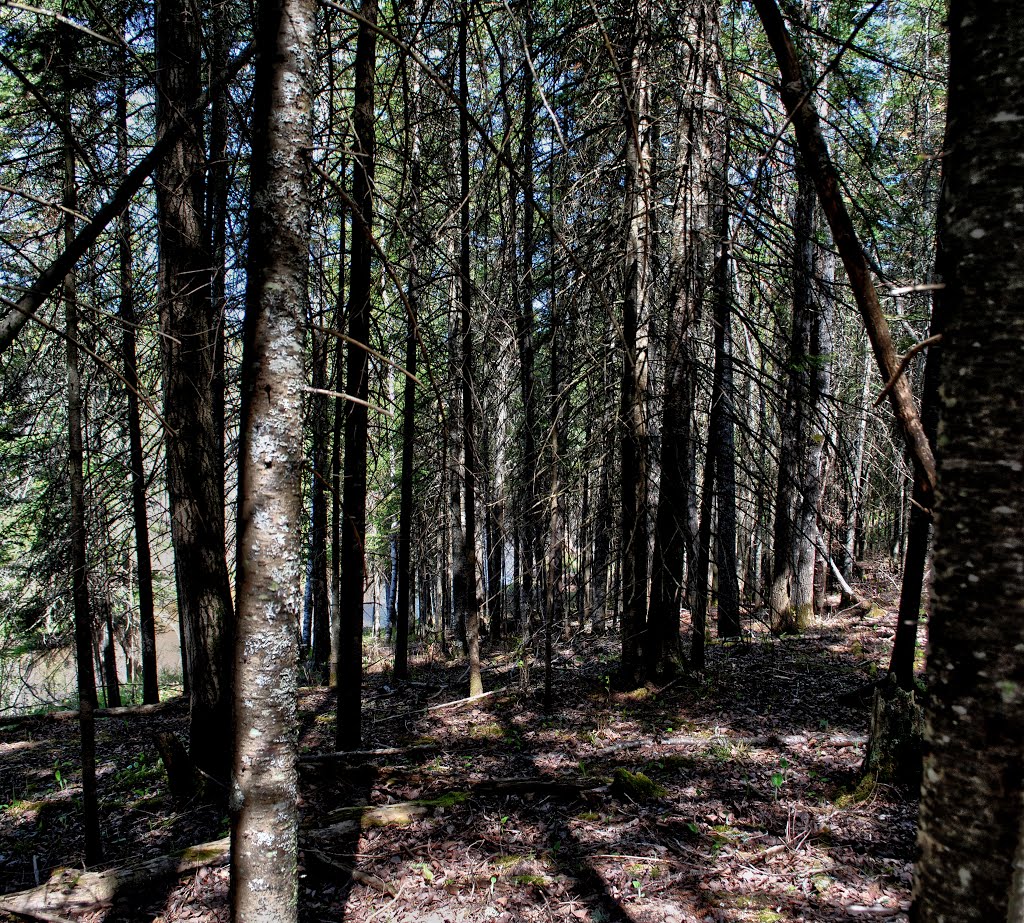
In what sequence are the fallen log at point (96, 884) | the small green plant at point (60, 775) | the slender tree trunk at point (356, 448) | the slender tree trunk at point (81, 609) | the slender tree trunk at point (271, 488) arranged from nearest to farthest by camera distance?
the slender tree trunk at point (271, 488), the fallen log at point (96, 884), the slender tree trunk at point (81, 609), the slender tree trunk at point (356, 448), the small green plant at point (60, 775)

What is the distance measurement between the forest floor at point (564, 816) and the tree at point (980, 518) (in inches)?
99.7

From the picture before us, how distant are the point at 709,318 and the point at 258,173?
502 centimetres

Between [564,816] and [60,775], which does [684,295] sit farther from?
[60,775]

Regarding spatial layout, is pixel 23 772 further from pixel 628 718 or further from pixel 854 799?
pixel 854 799

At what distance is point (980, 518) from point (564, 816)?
429 cm

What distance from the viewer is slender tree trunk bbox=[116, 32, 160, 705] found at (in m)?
5.05

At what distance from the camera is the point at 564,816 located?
485 cm

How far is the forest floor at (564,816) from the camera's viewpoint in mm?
3850

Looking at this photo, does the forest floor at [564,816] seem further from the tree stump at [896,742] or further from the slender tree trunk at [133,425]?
the slender tree trunk at [133,425]

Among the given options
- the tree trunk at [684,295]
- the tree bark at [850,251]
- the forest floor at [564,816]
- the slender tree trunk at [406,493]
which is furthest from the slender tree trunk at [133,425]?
the tree trunk at [684,295]

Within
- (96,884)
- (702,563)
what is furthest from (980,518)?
(702,563)

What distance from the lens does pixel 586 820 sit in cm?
476

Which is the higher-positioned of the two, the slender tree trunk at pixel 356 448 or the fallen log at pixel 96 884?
the slender tree trunk at pixel 356 448

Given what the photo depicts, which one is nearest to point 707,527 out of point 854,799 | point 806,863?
point 854,799
